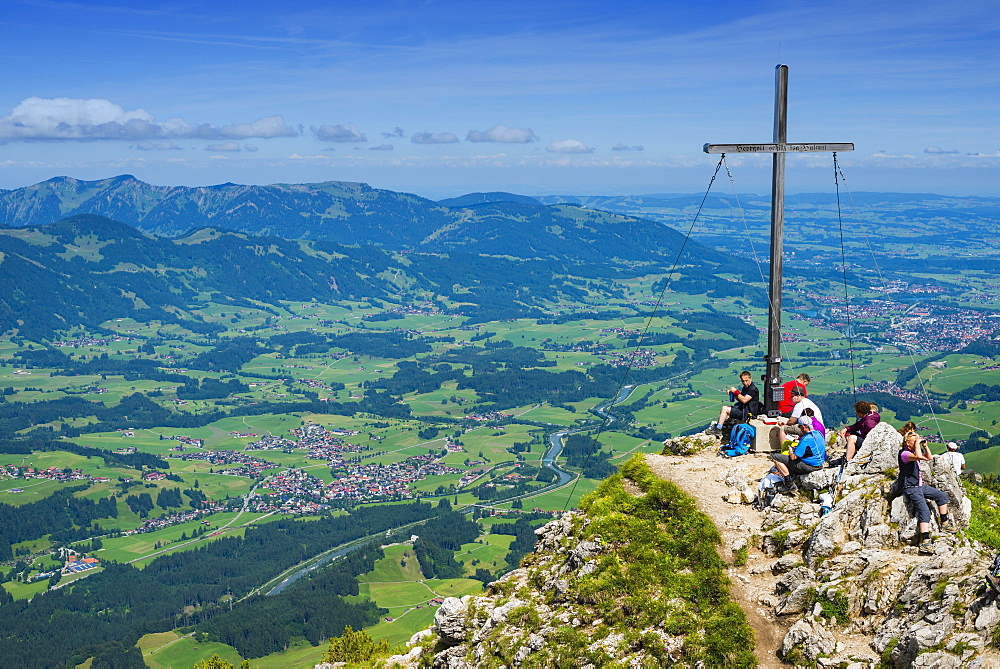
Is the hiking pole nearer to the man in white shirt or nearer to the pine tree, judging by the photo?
the man in white shirt

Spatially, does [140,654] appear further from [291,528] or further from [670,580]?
[670,580]

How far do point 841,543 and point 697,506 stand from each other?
15.0 feet

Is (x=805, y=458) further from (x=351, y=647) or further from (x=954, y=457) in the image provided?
(x=351, y=647)

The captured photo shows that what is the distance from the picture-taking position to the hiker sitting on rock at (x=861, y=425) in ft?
66.8

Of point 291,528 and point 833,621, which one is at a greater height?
point 833,621

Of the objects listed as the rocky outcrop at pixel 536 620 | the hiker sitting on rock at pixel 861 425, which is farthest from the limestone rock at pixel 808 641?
the hiker sitting on rock at pixel 861 425

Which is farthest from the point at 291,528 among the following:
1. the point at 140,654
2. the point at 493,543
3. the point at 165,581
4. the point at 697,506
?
the point at 697,506

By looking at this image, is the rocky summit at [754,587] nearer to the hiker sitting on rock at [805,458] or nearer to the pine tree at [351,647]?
the hiker sitting on rock at [805,458]

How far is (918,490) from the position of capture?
17.0 meters

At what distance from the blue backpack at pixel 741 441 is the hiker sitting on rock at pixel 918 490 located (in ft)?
26.8

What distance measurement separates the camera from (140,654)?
119 meters

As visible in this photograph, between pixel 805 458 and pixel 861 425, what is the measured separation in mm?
1611

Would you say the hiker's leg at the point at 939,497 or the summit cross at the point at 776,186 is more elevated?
the summit cross at the point at 776,186

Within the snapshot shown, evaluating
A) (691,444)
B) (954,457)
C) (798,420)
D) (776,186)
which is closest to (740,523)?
(798,420)
